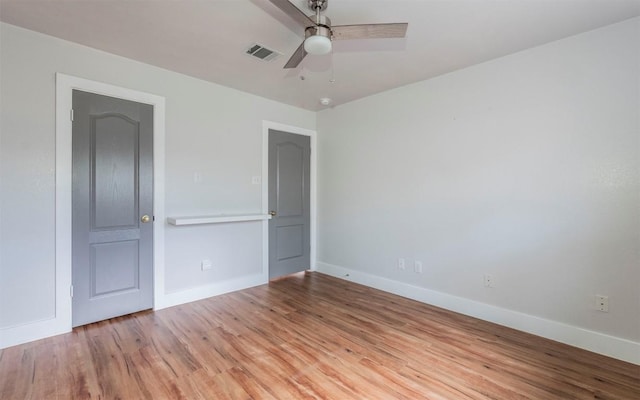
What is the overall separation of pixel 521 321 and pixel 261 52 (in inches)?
136

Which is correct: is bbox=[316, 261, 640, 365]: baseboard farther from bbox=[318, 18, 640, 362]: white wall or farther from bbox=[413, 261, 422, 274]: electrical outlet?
bbox=[413, 261, 422, 274]: electrical outlet

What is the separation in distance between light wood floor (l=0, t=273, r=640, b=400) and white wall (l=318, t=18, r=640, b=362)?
15.8 inches

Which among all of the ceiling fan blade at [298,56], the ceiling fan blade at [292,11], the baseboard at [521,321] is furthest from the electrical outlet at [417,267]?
the ceiling fan blade at [292,11]

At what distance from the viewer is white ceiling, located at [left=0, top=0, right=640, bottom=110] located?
6.80ft

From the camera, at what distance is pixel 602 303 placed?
2348 millimetres

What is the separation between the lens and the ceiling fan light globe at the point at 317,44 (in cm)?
180

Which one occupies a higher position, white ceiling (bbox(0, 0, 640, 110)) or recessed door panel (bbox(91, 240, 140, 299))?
white ceiling (bbox(0, 0, 640, 110))

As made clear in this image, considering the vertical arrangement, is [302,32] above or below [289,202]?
above

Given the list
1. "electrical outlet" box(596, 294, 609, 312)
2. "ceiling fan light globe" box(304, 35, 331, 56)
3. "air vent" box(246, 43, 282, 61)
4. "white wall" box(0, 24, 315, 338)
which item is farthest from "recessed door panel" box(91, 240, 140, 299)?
"electrical outlet" box(596, 294, 609, 312)

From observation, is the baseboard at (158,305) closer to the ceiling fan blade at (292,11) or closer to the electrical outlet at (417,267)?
the electrical outlet at (417,267)

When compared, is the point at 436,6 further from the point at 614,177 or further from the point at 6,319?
the point at 6,319

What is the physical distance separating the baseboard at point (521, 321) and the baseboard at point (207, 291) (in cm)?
146

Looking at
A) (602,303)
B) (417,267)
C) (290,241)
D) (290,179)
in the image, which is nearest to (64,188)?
(290,179)

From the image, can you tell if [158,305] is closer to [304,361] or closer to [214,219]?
[214,219]
